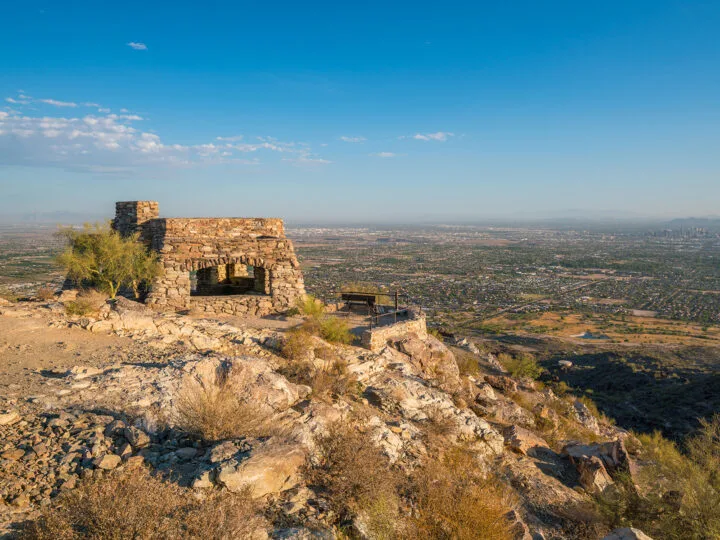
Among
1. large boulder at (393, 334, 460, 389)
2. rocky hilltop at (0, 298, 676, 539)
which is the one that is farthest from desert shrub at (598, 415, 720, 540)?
large boulder at (393, 334, 460, 389)

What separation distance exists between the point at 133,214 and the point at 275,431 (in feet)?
37.6

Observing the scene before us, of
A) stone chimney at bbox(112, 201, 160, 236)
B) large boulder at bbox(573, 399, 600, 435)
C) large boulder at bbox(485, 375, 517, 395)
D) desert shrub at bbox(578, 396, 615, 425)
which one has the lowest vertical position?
desert shrub at bbox(578, 396, 615, 425)

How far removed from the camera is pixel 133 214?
46.8 feet

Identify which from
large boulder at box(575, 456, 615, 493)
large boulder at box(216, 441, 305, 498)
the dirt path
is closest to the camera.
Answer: large boulder at box(216, 441, 305, 498)

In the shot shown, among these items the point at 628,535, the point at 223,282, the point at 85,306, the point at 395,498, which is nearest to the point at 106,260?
the point at 85,306

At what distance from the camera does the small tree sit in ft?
40.9

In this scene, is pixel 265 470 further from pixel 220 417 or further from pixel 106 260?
pixel 106 260

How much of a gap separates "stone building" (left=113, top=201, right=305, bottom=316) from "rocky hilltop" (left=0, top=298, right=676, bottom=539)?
172cm

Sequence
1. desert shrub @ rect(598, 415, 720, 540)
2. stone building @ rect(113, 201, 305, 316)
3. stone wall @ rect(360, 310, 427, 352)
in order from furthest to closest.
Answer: stone building @ rect(113, 201, 305, 316)
stone wall @ rect(360, 310, 427, 352)
desert shrub @ rect(598, 415, 720, 540)

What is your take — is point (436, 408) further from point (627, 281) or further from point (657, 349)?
point (627, 281)

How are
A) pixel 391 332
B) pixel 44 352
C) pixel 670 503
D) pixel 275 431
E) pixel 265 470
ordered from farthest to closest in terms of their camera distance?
pixel 391 332 < pixel 44 352 < pixel 670 503 < pixel 275 431 < pixel 265 470

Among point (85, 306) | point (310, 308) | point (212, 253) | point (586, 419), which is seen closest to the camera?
point (85, 306)

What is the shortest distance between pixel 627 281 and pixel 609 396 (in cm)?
6201

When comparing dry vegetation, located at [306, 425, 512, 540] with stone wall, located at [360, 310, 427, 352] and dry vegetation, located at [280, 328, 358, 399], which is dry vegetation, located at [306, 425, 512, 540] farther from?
stone wall, located at [360, 310, 427, 352]
